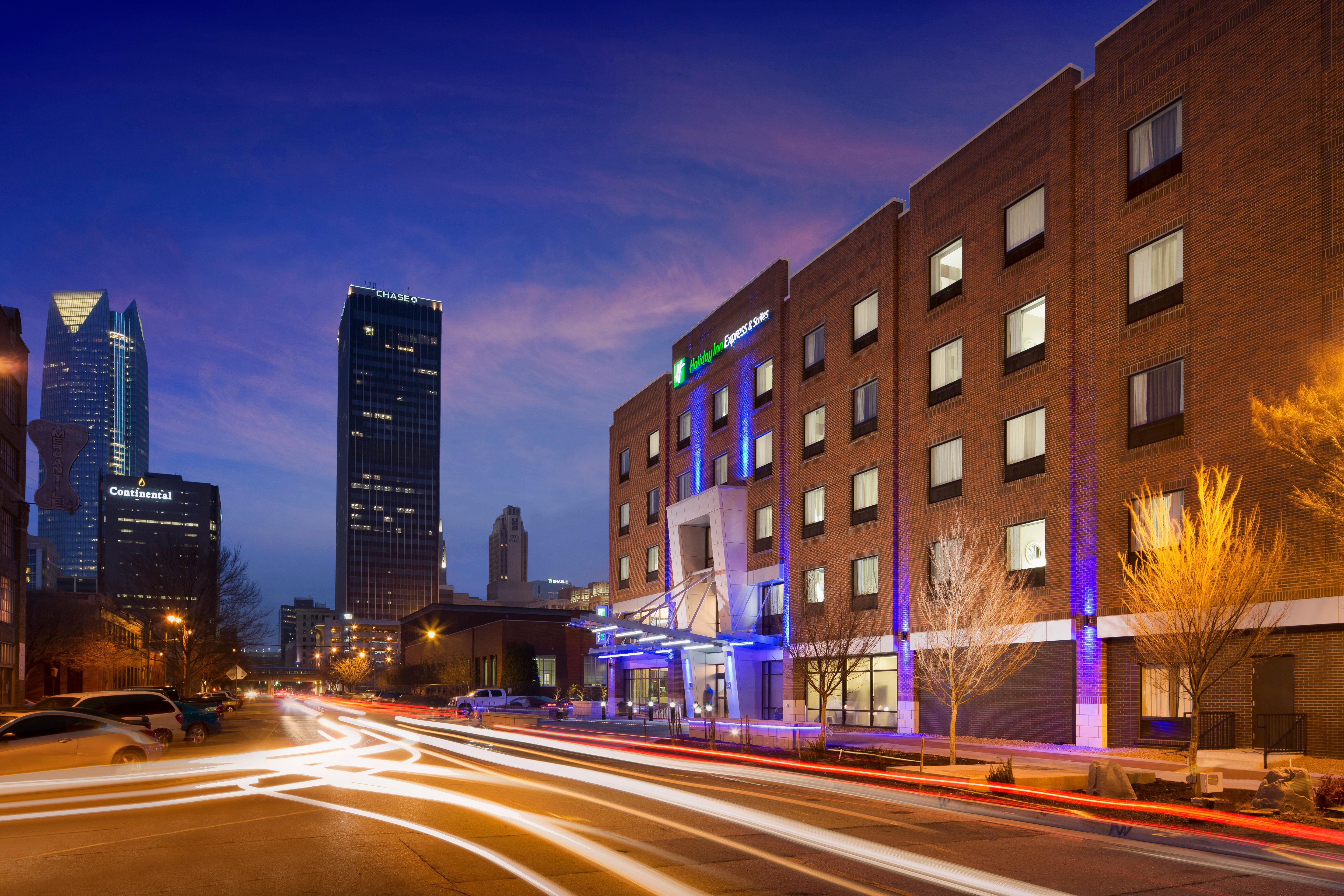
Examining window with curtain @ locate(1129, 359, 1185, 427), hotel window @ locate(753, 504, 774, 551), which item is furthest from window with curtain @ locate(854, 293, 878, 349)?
window with curtain @ locate(1129, 359, 1185, 427)

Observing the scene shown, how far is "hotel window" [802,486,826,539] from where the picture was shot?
45.9 m

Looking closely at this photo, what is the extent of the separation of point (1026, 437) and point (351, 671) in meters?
131

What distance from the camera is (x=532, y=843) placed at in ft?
42.5

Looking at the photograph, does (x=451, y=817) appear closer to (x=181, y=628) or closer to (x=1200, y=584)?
(x=1200, y=584)

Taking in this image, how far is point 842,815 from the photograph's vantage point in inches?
619

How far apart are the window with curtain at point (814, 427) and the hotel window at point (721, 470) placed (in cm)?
773

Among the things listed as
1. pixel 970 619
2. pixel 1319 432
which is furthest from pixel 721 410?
pixel 1319 432

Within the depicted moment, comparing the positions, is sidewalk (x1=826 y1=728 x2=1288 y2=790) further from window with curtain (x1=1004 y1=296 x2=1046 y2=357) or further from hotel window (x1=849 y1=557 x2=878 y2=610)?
window with curtain (x1=1004 y1=296 x2=1046 y2=357)

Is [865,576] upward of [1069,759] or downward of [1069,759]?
upward

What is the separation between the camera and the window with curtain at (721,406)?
5600 centimetres

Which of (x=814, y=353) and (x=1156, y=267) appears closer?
(x=1156, y=267)

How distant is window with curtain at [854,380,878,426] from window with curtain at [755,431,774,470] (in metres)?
7.20

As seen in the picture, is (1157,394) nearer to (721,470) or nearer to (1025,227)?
(1025,227)

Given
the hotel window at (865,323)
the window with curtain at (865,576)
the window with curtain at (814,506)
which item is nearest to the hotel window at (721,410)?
the window with curtain at (814,506)
